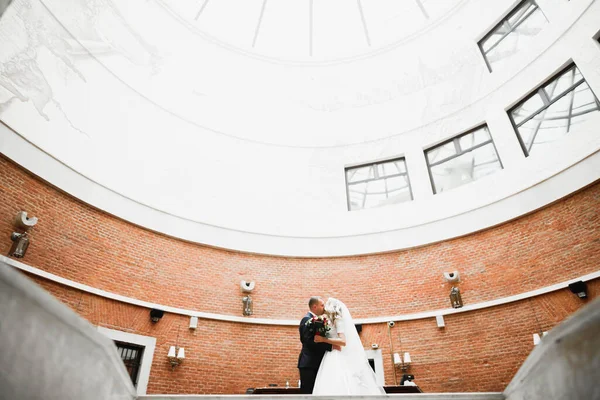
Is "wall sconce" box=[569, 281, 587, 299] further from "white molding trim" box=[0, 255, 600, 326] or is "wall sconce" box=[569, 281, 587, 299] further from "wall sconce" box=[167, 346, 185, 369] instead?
"wall sconce" box=[167, 346, 185, 369]

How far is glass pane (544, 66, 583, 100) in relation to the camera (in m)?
10.5

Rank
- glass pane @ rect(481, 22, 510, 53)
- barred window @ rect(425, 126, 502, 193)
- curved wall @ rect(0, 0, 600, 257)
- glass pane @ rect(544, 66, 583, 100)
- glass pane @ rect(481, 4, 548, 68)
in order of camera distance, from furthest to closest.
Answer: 1. glass pane @ rect(481, 22, 510, 53)
2. barred window @ rect(425, 126, 502, 193)
3. glass pane @ rect(481, 4, 548, 68)
4. glass pane @ rect(544, 66, 583, 100)
5. curved wall @ rect(0, 0, 600, 257)

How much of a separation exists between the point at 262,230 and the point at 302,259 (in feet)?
5.60

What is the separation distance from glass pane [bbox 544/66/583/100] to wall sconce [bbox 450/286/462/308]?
630 centimetres

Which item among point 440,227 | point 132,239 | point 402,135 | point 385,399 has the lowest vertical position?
point 385,399

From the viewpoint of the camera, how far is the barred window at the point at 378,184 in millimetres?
13688

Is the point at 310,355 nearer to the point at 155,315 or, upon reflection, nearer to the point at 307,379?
the point at 307,379

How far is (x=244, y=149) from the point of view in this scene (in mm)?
14258

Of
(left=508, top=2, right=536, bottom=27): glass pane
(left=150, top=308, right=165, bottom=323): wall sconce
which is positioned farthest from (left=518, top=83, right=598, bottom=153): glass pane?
(left=150, top=308, right=165, bottom=323): wall sconce

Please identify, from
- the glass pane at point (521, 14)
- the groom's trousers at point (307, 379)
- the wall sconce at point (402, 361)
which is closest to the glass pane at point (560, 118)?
the glass pane at point (521, 14)

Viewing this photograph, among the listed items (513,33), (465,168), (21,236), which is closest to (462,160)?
(465,168)

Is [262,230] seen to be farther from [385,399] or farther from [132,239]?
[385,399]

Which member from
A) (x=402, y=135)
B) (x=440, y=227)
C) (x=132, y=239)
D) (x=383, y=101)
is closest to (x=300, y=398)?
(x=132, y=239)

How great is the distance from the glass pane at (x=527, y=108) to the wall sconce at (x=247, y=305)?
33.0ft
